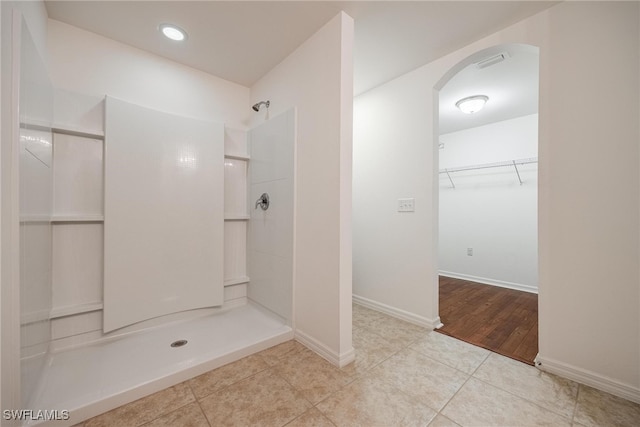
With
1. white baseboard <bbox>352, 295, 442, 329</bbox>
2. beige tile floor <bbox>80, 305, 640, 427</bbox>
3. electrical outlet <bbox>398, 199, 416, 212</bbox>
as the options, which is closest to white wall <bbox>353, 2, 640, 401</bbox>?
beige tile floor <bbox>80, 305, 640, 427</bbox>

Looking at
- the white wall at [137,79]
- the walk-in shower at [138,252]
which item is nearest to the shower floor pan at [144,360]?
the walk-in shower at [138,252]

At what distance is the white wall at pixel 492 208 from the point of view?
3.27 m

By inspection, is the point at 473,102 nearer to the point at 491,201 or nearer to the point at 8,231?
the point at 491,201

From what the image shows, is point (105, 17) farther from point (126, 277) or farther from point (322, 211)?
point (322, 211)

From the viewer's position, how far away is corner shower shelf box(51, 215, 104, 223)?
1.60m

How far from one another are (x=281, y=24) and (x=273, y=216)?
1.38 m

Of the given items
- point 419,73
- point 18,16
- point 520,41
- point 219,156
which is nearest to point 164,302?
point 219,156

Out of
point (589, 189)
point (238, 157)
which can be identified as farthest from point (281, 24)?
point (589, 189)

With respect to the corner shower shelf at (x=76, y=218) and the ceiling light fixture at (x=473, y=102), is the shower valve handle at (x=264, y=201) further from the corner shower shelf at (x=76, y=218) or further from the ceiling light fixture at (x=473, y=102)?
the ceiling light fixture at (x=473, y=102)

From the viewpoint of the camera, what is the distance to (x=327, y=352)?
5.36 ft

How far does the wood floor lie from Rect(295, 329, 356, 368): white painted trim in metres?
0.90

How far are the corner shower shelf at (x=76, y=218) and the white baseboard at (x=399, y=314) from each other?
2.32 meters

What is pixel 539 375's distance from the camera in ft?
4.81

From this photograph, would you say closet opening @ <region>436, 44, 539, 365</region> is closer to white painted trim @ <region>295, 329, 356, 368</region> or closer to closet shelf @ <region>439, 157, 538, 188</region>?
closet shelf @ <region>439, 157, 538, 188</region>
